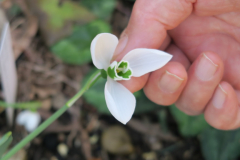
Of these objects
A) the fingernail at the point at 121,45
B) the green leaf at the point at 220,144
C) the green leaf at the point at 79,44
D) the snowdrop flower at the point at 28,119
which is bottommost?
the green leaf at the point at 220,144

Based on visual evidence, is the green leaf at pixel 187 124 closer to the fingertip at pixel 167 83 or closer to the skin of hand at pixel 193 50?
the skin of hand at pixel 193 50

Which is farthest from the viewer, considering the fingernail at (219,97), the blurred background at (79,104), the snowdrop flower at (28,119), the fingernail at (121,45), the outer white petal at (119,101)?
the blurred background at (79,104)

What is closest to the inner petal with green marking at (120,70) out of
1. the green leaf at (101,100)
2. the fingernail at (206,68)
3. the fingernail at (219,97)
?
the fingernail at (206,68)

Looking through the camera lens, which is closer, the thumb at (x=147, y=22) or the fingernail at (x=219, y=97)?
the thumb at (x=147, y=22)

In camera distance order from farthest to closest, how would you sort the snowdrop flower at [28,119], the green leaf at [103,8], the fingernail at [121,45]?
the green leaf at [103,8], the snowdrop flower at [28,119], the fingernail at [121,45]

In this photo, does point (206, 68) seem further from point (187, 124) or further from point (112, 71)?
point (187, 124)

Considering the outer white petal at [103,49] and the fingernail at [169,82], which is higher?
the outer white petal at [103,49]

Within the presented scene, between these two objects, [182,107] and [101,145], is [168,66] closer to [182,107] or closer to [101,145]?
[182,107]
